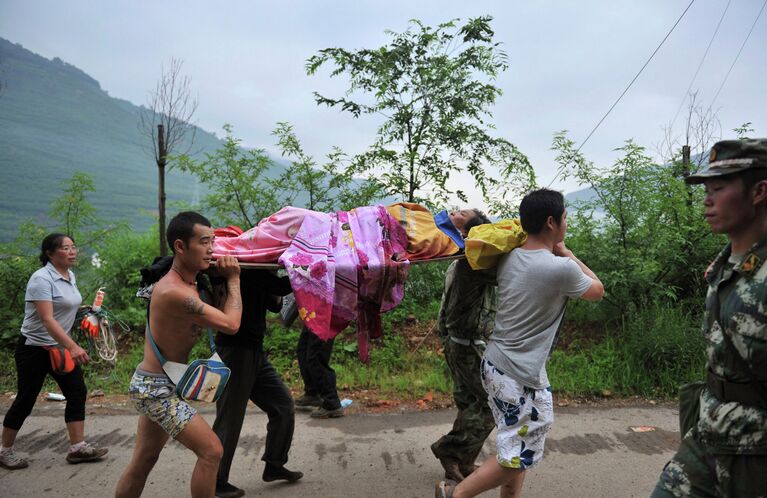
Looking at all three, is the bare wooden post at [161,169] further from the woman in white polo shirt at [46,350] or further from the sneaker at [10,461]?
the sneaker at [10,461]

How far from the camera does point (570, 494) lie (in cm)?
367

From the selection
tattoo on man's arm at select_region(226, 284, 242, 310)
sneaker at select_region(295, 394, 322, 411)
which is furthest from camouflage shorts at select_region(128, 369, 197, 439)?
sneaker at select_region(295, 394, 322, 411)

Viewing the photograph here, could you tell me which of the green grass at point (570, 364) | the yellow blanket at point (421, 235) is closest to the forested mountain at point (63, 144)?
the green grass at point (570, 364)

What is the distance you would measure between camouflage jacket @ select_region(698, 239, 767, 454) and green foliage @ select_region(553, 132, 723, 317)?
4430 mm

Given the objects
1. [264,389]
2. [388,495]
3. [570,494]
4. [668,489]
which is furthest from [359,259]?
[570,494]

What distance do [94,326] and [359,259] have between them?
3287 millimetres

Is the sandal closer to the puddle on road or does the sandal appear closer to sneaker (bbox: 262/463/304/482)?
sneaker (bbox: 262/463/304/482)

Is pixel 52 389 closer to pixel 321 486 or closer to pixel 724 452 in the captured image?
pixel 321 486

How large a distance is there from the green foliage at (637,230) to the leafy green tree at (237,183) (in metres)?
3.73

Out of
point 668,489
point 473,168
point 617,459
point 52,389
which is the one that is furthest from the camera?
point 473,168

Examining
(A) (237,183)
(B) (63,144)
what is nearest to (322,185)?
(A) (237,183)

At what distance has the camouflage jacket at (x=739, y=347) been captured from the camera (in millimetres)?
1830

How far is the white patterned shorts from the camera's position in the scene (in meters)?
2.82

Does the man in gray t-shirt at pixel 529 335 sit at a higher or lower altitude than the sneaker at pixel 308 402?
higher
